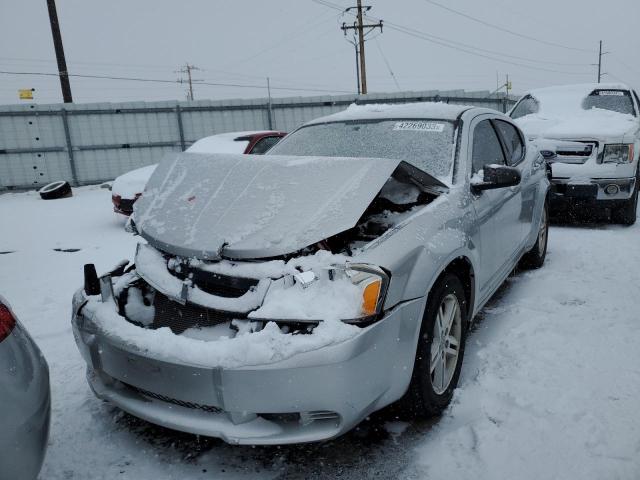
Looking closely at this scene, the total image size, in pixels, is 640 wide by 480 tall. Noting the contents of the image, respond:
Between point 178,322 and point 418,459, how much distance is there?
4.01 ft

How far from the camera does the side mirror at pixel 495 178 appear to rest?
2.90m

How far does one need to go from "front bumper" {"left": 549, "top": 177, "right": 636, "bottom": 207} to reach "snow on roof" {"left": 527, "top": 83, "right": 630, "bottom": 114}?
1.60 m

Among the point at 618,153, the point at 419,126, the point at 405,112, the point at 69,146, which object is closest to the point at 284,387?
the point at 419,126

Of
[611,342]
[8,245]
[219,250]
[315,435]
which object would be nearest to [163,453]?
[315,435]

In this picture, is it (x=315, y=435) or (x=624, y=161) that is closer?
(x=315, y=435)

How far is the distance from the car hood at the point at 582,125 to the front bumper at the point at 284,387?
5.33 m

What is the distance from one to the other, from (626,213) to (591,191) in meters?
0.64

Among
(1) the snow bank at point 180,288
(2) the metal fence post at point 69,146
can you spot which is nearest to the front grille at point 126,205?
(1) the snow bank at point 180,288

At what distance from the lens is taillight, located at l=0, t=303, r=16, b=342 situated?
1725 millimetres

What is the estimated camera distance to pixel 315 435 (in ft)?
6.27

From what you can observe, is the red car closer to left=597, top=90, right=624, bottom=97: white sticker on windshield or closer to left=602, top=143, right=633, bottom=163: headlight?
left=602, top=143, right=633, bottom=163: headlight

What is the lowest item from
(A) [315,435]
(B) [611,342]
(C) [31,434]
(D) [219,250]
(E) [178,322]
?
(B) [611,342]

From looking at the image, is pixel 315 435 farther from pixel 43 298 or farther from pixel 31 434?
pixel 43 298

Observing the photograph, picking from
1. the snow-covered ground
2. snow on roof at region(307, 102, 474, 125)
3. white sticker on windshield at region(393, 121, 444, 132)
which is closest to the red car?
the snow-covered ground
